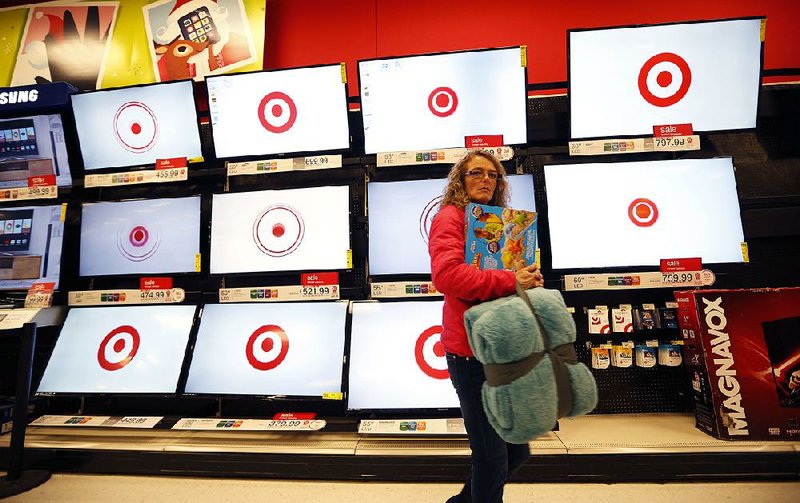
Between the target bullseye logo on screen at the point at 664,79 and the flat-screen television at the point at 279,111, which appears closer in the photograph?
the target bullseye logo on screen at the point at 664,79

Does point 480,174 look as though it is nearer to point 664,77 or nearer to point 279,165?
point 279,165

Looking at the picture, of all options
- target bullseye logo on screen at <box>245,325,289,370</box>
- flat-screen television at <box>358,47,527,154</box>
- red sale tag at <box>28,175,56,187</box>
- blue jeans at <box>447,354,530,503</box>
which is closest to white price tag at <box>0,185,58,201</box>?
red sale tag at <box>28,175,56,187</box>

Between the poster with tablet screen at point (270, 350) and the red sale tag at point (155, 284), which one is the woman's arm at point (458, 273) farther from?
the red sale tag at point (155, 284)

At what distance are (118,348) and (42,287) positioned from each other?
528 millimetres

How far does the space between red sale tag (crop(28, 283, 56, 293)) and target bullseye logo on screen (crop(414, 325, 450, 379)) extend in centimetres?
192

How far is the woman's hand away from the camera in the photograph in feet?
3.39

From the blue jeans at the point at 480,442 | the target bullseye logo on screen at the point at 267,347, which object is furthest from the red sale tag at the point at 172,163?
the blue jeans at the point at 480,442

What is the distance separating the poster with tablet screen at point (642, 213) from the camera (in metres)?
1.77

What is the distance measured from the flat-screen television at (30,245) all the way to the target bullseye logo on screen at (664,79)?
309 centimetres

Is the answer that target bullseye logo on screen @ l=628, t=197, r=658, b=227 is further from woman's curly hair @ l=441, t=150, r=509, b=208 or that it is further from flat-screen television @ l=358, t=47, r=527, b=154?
woman's curly hair @ l=441, t=150, r=509, b=208

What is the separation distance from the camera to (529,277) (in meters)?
1.04

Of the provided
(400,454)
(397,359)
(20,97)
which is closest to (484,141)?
(397,359)

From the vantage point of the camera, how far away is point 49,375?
1953 mm

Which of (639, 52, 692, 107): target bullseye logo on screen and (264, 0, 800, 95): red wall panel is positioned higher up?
(264, 0, 800, 95): red wall panel
